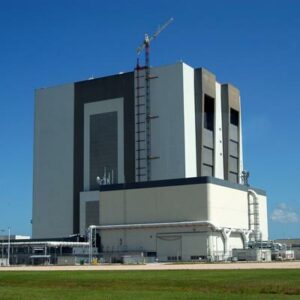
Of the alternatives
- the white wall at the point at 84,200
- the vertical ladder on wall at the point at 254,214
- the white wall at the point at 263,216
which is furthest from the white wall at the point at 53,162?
the white wall at the point at 263,216

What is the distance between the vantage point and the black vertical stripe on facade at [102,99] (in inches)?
5157

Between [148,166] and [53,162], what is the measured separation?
2487cm

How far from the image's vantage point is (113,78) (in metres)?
136

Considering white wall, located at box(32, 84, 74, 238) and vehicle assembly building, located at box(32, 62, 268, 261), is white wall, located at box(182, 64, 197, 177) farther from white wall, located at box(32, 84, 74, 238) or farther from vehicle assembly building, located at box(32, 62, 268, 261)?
white wall, located at box(32, 84, 74, 238)

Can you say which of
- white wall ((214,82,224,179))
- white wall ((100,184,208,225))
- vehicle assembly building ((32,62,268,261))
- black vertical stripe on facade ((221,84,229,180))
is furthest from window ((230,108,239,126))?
white wall ((100,184,208,225))

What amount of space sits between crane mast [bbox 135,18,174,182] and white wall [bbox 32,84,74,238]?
17.0m

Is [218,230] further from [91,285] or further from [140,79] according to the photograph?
[91,285]

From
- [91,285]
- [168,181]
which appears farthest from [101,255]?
[91,285]

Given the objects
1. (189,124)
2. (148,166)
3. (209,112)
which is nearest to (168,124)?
(189,124)

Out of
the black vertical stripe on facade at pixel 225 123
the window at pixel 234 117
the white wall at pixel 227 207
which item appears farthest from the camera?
the window at pixel 234 117

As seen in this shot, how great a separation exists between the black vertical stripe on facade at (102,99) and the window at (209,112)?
16331 mm

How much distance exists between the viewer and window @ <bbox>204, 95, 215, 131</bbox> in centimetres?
13321

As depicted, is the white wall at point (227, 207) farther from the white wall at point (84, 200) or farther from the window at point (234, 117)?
the white wall at point (84, 200)

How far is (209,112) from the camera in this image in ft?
444
